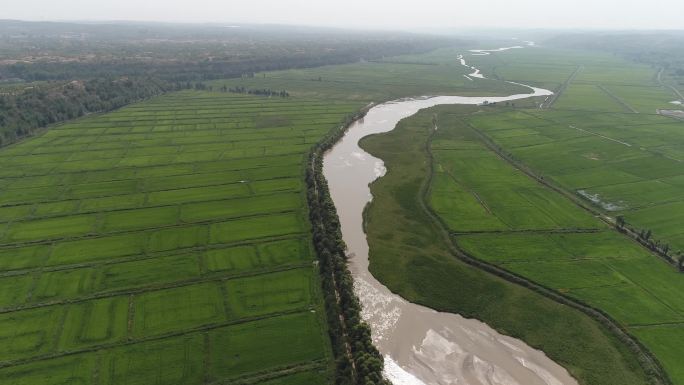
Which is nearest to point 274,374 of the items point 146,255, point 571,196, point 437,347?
point 437,347

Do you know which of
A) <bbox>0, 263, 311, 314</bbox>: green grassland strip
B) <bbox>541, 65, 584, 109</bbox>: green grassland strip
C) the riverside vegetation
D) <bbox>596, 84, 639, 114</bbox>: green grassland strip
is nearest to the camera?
the riverside vegetation

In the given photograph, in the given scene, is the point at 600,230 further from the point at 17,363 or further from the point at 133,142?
the point at 133,142

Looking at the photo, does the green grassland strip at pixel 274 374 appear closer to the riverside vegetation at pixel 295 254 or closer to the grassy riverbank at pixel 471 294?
the riverside vegetation at pixel 295 254

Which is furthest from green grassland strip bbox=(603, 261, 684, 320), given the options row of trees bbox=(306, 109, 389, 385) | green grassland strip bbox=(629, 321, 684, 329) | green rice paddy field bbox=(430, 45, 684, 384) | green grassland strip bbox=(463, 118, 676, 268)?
row of trees bbox=(306, 109, 389, 385)

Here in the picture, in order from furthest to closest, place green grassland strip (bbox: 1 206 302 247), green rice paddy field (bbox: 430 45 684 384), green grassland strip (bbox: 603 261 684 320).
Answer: green grassland strip (bbox: 1 206 302 247), green rice paddy field (bbox: 430 45 684 384), green grassland strip (bbox: 603 261 684 320)

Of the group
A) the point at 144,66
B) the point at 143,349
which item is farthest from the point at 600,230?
the point at 144,66

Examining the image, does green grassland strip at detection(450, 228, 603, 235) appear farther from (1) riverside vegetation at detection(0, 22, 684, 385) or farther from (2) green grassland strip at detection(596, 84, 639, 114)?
(2) green grassland strip at detection(596, 84, 639, 114)
